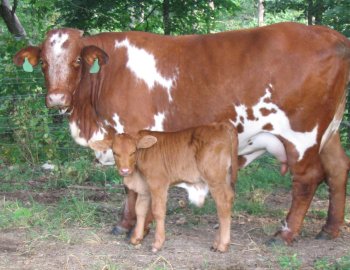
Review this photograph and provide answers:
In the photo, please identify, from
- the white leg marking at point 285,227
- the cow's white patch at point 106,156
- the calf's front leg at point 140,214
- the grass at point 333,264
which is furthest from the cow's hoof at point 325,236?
the cow's white patch at point 106,156

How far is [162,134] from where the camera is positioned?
548 centimetres

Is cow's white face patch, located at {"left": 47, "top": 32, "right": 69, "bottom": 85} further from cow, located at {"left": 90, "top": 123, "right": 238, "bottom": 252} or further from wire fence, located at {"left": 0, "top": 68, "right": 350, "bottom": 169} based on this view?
wire fence, located at {"left": 0, "top": 68, "right": 350, "bottom": 169}

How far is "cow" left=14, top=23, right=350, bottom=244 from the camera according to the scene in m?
5.61

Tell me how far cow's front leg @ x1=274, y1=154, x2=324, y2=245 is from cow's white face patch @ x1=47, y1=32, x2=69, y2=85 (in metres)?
2.32

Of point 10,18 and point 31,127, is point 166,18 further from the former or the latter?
point 10,18

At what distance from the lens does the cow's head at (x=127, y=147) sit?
17.1 ft

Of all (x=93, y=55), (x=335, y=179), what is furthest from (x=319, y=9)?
(x=93, y=55)

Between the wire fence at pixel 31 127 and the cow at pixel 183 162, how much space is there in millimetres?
4009

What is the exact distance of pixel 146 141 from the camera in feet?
17.2

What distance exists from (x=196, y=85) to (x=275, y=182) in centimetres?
290

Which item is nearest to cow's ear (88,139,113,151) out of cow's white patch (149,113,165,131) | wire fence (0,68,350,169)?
cow's white patch (149,113,165,131)

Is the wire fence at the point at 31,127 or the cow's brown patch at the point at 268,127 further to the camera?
the wire fence at the point at 31,127

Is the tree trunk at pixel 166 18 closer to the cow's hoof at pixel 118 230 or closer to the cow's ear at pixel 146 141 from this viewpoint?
the cow's hoof at pixel 118 230

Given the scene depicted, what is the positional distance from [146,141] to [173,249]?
101 centimetres
